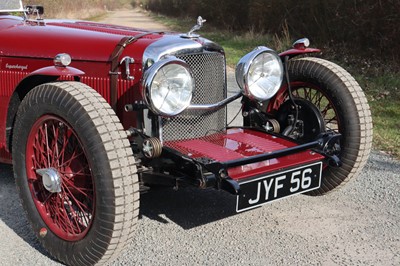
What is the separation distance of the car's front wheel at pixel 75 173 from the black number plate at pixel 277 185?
63 cm

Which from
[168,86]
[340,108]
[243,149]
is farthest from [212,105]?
[340,108]

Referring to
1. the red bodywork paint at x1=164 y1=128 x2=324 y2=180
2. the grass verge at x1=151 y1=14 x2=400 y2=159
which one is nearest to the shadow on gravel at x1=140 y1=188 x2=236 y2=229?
the red bodywork paint at x1=164 y1=128 x2=324 y2=180

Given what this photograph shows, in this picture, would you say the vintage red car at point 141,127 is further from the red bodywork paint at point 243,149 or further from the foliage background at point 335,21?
the foliage background at point 335,21

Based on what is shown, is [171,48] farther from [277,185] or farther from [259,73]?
[277,185]

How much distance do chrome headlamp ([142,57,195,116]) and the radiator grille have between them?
269 millimetres

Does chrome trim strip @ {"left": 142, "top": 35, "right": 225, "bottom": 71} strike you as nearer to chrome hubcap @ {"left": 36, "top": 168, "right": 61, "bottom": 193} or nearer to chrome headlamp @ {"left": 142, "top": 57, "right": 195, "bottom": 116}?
chrome headlamp @ {"left": 142, "top": 57, "right": 195, "bottom": 116}

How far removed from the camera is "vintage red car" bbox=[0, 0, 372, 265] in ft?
9.17

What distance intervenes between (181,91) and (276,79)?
0.83 m

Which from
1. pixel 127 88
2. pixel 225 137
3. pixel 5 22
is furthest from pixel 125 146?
pixel 5 22

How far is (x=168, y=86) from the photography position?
3064mm

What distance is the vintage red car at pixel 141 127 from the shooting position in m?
2.79

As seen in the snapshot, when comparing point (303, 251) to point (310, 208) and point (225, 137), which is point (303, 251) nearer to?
point (310, 208)

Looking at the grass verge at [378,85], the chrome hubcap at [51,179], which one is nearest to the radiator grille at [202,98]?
the chrome hubcap at [51,179]

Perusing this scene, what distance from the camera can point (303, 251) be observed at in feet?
10.3
